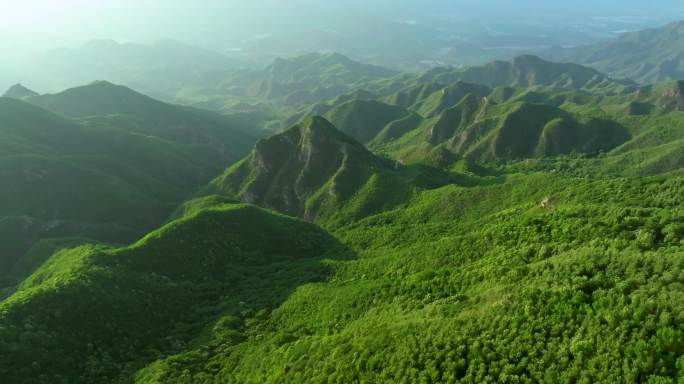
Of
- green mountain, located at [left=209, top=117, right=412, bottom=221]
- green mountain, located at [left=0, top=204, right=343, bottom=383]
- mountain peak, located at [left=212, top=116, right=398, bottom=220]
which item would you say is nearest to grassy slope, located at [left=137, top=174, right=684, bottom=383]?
green mountain, located at [left=0, top=204, right=343, bottom=383]

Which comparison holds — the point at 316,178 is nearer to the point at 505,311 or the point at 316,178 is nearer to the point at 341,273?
the point at 341,273

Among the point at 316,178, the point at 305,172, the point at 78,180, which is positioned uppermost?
the point at 305,172

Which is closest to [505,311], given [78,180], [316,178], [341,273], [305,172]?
[341,273]

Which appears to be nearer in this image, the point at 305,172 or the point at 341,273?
the point at 341,273

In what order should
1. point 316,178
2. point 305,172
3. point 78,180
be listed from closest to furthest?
point 316,178, point 305,172, point 78,180

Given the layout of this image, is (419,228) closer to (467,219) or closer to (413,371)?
(467,219)

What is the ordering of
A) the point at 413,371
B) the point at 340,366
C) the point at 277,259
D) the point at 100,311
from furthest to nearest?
the point at 277,259, the point at 100,311, the point at 340,366, the point at 413,371

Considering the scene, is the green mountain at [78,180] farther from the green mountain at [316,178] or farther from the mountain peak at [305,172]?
the mountain peak at [305,172]

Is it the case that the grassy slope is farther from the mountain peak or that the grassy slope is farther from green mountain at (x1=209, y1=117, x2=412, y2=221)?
the mountain peak

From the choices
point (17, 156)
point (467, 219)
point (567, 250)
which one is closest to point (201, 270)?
point (467, 219)
